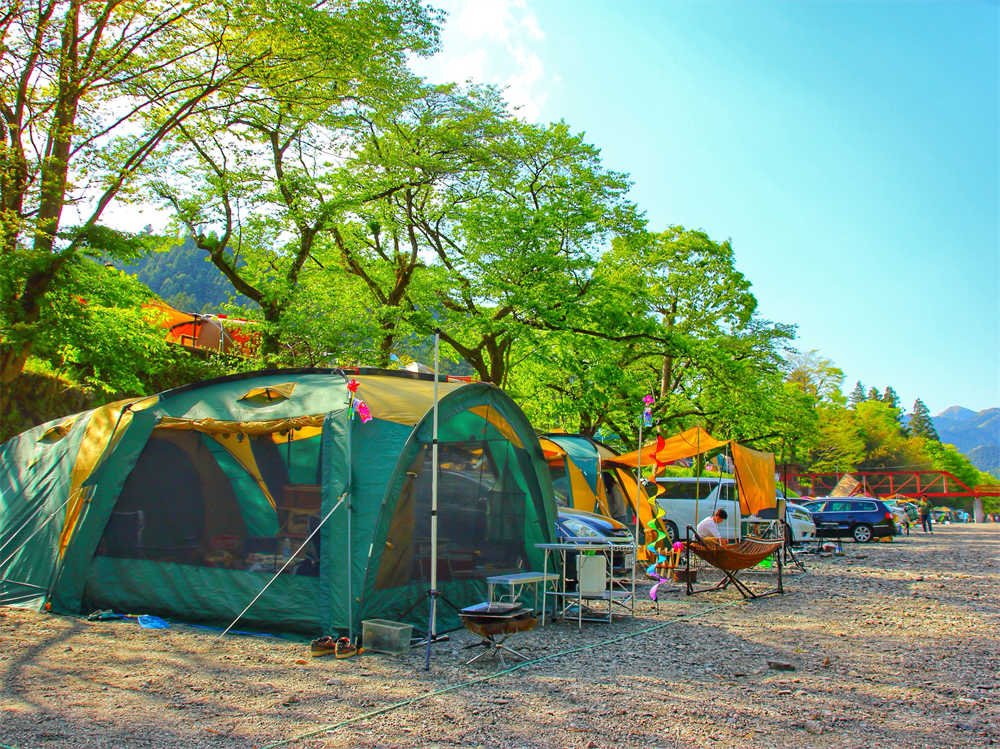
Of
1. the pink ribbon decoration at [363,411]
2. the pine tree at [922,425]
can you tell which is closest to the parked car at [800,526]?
the pink ribbon decoration at [363,411]

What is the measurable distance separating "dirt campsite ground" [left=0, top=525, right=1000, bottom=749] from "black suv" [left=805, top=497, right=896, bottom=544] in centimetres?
1621

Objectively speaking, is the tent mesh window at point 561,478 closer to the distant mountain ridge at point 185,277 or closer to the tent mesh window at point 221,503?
the tent mesh window at point 221,503

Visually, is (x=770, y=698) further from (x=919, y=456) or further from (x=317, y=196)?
(x=919, y=456)

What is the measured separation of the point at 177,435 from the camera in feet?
25.4

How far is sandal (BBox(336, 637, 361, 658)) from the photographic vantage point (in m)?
6.06

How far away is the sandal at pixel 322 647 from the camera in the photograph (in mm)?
6086

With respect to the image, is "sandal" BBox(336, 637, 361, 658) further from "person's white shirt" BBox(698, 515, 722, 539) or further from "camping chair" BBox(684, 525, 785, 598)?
"person's white shirt" BBox(698, 515, 722, 539)

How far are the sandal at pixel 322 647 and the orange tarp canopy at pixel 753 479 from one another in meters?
9.09

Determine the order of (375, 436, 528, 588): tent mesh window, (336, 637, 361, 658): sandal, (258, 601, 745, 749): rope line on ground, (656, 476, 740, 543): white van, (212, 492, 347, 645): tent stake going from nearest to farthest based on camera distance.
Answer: (258, 601, 745, 749): rope line on ground < (336, 637, 361, 658): sandal < (212, 492, 347, 645): tent stake < (375, 436, 528, 588): tent mesh window < (656, 476, 740, 543): white van

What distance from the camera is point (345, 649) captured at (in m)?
6.13

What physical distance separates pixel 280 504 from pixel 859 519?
2162 cm

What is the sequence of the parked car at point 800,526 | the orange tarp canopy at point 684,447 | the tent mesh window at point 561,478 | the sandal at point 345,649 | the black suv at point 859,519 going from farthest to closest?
1. the black suv at point 859,519
2. the parked car at point 800,526
3. the tent mesh window at point 561,478
4. the orange tarp canopy at point 684,447
5. the sandal at point 345,649

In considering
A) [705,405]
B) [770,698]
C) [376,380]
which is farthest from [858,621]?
[705,405]

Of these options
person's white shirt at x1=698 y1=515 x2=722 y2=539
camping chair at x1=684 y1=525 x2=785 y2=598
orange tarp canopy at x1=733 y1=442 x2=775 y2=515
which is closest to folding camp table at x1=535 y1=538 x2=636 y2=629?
camping chair at x1=684 y1=525 x2=785 y2=598
